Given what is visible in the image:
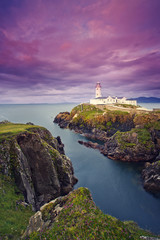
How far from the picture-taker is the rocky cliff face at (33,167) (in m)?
21.4

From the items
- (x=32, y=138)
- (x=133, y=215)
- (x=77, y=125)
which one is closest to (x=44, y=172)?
(x=32, y=138)

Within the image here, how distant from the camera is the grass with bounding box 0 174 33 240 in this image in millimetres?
12664

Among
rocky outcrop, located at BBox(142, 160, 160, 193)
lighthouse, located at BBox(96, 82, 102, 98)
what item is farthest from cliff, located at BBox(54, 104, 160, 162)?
lighthouse, located at BBox(96, 82, 102, 98)

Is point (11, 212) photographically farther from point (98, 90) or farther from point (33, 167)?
point (98, 90)

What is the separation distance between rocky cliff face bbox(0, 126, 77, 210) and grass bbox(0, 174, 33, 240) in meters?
1.47

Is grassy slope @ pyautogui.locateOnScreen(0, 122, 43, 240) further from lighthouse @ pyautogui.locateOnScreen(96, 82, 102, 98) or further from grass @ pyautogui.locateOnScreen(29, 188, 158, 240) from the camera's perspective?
lighthouse @ pyautogui.locateOnScreen(96, 82, 102, 98)

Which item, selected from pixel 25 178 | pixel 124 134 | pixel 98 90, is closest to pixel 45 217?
pixel 25 178

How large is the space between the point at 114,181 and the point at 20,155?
92.0 ft

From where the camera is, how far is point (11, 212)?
50.8ft

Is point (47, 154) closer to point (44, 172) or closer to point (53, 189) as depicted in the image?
point (44, 172)

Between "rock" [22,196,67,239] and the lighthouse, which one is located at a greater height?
the lighthouse

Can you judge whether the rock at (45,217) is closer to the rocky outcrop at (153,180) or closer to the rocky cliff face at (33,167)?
the rocky cliff face at (33,167)

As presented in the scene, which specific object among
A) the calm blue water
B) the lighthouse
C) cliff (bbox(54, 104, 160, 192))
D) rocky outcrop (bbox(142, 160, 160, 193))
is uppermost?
the lighthouse

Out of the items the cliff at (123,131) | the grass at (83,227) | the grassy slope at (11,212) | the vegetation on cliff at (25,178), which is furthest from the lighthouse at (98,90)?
the grass at (83,227)
